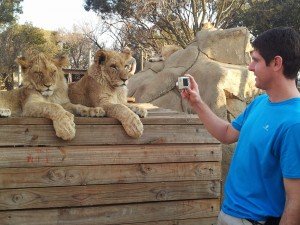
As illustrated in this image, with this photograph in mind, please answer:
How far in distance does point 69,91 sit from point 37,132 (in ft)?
3.09

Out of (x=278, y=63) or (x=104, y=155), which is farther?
(x=104, y=155)

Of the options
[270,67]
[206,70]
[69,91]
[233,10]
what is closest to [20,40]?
[233,10]

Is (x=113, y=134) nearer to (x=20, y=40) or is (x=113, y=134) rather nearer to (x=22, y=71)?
(x=22, y=71)

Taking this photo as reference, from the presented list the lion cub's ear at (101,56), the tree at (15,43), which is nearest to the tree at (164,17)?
the tree at (15,43)

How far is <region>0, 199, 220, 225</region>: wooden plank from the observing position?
291 cm

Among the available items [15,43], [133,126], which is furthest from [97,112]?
[15,43]

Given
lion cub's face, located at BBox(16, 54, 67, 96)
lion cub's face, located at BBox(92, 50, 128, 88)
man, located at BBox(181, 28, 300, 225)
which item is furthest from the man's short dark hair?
lion cub's face, located at BBox(16, 54, 67, 96)

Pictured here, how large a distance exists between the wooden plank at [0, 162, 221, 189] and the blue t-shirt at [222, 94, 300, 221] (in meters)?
1.04

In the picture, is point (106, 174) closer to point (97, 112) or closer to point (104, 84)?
point (97, 112)

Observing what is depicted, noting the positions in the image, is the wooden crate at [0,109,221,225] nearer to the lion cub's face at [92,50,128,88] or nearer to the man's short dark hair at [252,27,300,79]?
the lion cub's face at [92,50,128,88]

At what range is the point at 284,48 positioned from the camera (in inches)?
79.7

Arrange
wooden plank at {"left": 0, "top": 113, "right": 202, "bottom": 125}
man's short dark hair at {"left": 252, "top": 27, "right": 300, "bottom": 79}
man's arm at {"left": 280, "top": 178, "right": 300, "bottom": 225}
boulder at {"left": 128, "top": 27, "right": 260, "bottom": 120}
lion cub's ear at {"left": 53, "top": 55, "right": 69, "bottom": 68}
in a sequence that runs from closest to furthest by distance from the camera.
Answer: man's arm at {"left": 280, "top": 178, "right": 300, "bottom": 225} < man's short dark hair at {"left": 252, "top": 27, "right": 300, "bottom": 79} < wooden plank at {"left": 0, "top": 113, "right": 202, "bottom": 125} < lion cub's ear at {"left": 53, "top": 55, "right": 69, "bottom": 68} < boulder at {"left": 128, "top": 27, "right": 260, "bottom": 120}

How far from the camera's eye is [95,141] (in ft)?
10.1

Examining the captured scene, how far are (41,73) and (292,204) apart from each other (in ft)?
7.16
